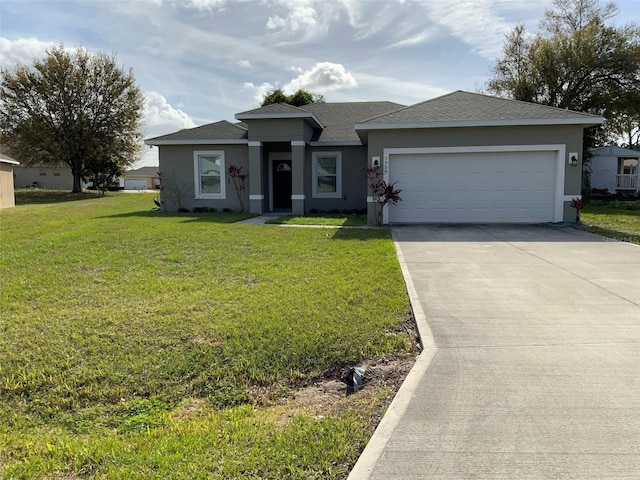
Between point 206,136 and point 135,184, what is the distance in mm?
52625

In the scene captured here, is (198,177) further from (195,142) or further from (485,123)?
(485,123)

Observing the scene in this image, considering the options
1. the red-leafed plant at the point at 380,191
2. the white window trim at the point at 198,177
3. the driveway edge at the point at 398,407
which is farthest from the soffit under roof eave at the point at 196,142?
the driveway edge at the point at 398,407

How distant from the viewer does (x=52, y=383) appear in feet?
13.3

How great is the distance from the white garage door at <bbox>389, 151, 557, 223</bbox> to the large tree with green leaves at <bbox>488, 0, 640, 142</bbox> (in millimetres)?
14035

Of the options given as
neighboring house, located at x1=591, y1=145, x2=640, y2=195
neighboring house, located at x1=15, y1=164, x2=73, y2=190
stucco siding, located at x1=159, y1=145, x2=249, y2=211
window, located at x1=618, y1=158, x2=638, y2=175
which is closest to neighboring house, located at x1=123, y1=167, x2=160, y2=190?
neighboring house, located at x1=15, y1=164, x2=73, y2=190

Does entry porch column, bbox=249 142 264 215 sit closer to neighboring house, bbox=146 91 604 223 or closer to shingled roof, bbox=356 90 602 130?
neighboring house, bbox=146 91 604 223

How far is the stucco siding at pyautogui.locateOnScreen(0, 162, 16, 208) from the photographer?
2494 cm

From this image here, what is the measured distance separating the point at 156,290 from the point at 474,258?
5.58 m

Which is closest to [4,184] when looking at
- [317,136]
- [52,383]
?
[317,136]

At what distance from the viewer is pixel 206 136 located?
1838 cm

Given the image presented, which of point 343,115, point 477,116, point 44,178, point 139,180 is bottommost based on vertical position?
point 44,178

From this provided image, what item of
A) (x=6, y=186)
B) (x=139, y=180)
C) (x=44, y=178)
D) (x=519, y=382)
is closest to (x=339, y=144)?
(x=519, y=382)

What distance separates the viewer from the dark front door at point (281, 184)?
19969 mm

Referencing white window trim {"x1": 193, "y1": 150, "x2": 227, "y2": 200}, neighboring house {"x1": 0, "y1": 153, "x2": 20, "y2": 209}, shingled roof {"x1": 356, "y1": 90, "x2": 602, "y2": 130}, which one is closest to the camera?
shingled roof {"x1": 356, "y1": 90, "x2": 602, "y2": 130}
